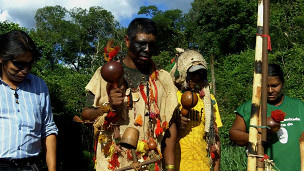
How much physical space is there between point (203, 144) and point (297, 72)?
799 cm

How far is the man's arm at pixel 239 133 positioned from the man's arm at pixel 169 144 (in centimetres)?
54

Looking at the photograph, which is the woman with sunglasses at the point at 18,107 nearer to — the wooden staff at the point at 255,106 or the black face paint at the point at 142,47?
the black face paint at the point at 142,47

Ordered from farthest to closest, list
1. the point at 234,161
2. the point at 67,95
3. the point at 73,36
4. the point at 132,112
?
the point at 73,36, the point at 67,95, the point at 234,161, the point at 132,112

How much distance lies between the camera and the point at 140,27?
8.98 feet

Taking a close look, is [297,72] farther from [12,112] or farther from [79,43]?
[79,43]

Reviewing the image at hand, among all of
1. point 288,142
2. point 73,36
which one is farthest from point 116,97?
point 73,36

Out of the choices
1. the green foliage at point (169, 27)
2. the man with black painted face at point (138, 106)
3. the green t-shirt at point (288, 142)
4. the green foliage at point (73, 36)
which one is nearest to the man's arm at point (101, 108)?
the man with black painted face at point (138, 106)

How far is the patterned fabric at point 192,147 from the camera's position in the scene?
3.06 m

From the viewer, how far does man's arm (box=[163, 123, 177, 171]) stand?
2.81m

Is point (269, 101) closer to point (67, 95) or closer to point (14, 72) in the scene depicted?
point (14, 72)

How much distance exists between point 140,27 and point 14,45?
39.7 inches

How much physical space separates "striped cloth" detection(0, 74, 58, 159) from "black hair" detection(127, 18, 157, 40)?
883 mm

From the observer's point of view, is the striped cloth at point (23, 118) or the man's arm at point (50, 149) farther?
the man's arm at point (50, 149)

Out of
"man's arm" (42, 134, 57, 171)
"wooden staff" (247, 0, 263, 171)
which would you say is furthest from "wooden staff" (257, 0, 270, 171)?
"man's arm" (42, 134, 57, 171)
